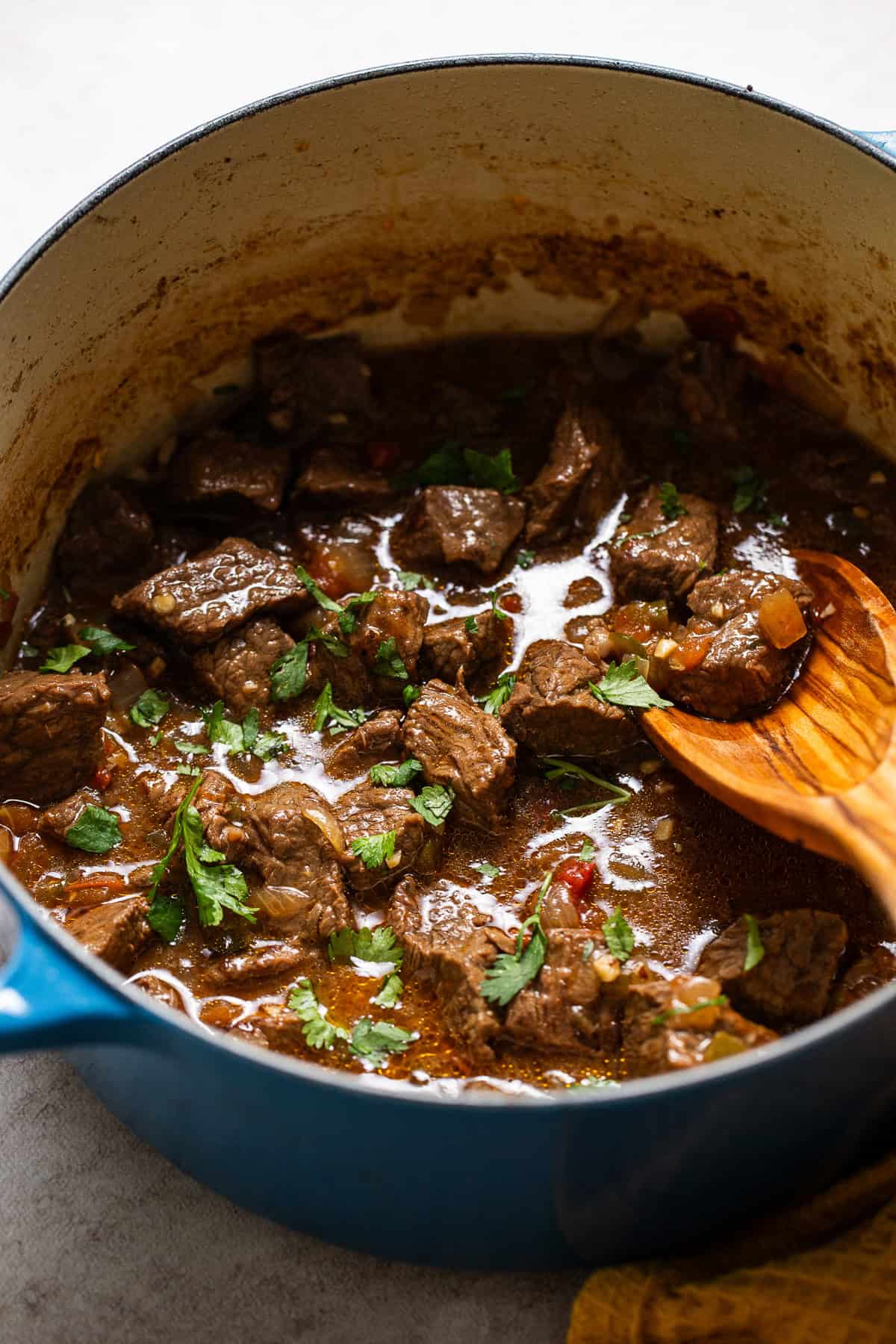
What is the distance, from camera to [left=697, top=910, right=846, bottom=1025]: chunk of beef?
3.40m

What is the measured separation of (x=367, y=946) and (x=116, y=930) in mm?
634

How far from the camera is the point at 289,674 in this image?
13.3 ft

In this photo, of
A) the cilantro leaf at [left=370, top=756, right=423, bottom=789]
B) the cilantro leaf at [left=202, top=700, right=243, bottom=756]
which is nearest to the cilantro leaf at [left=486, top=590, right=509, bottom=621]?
the cilantro leaf at [left=370, top=756, right=423, bottom=789]

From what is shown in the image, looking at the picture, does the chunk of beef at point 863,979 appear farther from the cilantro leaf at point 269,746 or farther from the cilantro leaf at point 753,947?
the cilantro leaf at point 269,746

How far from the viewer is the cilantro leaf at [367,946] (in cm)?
359

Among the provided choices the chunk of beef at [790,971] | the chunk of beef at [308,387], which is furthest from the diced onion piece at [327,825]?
the chunk of beef at [308,387]

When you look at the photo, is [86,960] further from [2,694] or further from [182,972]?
[2,694]

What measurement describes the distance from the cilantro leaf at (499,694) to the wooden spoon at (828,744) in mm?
401

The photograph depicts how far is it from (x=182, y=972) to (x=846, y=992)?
169cm

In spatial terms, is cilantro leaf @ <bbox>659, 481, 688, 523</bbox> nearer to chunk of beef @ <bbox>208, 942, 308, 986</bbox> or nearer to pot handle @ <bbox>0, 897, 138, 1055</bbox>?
chunk of beef @ <bbox>208, 942, 308, 986</bbox>

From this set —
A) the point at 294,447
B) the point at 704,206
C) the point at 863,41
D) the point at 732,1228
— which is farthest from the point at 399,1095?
the point at 863,41

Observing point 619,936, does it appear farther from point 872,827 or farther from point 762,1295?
point 762,1295

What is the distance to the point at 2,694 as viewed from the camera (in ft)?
12.6

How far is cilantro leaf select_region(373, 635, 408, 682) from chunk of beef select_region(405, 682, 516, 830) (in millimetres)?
106
